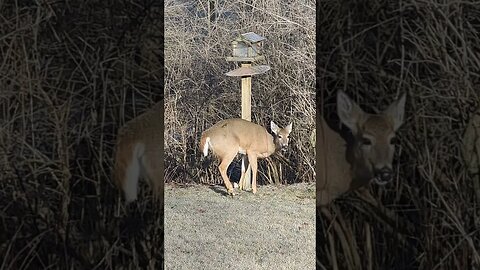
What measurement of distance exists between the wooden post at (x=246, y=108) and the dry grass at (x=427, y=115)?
4.00 meters

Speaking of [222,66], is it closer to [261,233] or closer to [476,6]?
[261,233]

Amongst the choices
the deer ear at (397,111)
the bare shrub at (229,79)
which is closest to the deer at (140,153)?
the deer ear at (397,111)

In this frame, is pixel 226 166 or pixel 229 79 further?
pixel 229 79

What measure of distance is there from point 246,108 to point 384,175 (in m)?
4.19

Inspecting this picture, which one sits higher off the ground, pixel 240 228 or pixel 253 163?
pixel 253 163

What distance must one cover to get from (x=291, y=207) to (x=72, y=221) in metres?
4.28

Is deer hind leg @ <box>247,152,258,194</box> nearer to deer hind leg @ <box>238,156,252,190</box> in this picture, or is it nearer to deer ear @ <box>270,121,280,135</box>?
deer hind leg @ <box>238,156,252,190</box>

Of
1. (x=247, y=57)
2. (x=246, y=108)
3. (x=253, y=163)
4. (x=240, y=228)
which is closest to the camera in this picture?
(x=240, y=228)

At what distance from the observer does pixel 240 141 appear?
19.0 feet

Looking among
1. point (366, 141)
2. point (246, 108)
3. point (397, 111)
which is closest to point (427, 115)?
point (397, 111)

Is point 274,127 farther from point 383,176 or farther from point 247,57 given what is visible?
point 383,176

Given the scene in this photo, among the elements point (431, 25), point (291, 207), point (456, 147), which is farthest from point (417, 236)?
point (291, 207)

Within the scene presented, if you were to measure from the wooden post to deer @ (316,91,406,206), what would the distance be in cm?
398

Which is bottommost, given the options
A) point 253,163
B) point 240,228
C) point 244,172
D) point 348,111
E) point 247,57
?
point 240,228
